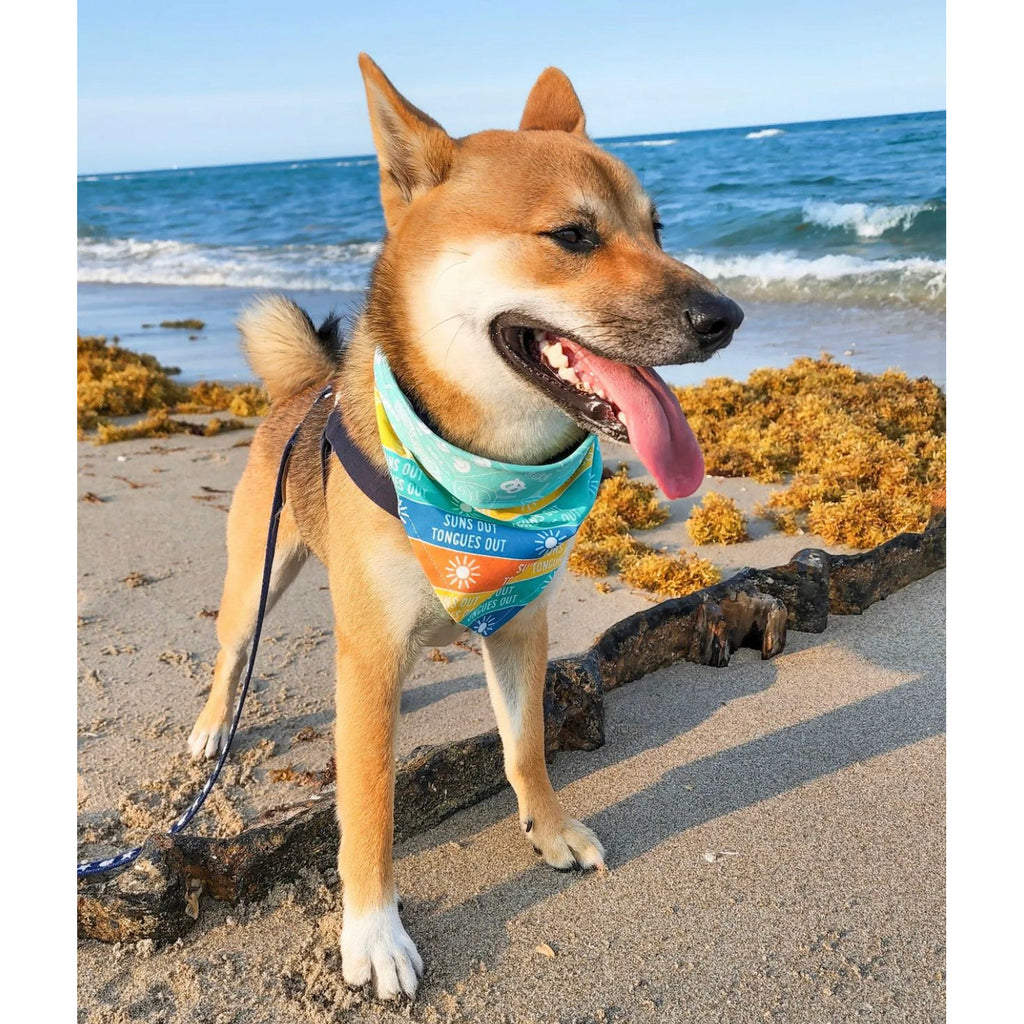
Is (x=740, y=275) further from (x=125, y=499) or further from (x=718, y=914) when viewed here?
(x=718, y=914)

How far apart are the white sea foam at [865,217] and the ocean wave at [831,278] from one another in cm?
181

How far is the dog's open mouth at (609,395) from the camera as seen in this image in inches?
89.7

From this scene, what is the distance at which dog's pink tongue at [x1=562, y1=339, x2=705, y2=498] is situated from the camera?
→ 2266 millimetres

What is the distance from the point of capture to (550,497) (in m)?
2.67

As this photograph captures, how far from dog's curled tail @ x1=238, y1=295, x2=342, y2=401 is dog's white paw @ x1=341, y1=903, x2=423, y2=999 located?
2043 millimetres

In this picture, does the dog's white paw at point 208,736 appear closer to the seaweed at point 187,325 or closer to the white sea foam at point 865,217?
the seaweed at point 187,325

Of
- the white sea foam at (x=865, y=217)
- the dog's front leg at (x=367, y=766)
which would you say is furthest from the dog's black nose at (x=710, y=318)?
the white sea foam at (x=865, y=217)

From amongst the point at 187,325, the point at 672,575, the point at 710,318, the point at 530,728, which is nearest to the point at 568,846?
the point at 530,728

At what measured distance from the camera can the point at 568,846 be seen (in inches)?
111

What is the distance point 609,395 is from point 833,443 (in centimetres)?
411

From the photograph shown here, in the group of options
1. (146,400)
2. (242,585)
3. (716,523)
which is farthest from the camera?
(146,400)

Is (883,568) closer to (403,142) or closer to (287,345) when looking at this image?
(287,345)

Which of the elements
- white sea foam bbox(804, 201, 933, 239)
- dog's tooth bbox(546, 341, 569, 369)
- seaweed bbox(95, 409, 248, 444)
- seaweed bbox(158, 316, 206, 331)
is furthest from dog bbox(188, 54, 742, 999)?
white sea foam bbox(804, 201, 933, 239)
